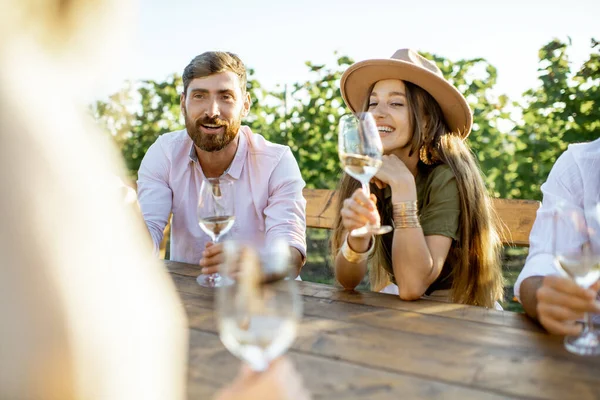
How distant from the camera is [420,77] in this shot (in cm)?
230

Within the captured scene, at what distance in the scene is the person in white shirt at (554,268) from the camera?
4.20 ft

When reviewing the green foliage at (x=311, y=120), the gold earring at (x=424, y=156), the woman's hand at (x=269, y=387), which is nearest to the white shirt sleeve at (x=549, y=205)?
the gold earring at (x=424, y=156)

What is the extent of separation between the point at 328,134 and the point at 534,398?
3.79 metres

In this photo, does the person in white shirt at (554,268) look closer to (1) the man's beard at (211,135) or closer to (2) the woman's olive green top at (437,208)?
(2) the woman's olive green top at (437,208)

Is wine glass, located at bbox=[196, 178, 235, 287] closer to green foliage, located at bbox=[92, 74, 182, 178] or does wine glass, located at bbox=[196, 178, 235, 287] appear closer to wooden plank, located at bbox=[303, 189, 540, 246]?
wooden plank, located at bbox=[303, 189, 540, 246]

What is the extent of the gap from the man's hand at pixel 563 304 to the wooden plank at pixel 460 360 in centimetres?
5

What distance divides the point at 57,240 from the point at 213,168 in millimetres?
2430

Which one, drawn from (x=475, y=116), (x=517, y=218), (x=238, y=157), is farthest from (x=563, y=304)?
(x=475, y=116)

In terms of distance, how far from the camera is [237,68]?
9.87 feet

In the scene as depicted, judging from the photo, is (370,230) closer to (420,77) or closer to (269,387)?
(420,77)

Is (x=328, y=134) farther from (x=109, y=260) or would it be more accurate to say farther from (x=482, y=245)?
(x=109, y=260)

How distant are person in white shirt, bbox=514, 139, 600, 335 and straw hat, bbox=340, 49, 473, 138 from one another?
2.05 ft

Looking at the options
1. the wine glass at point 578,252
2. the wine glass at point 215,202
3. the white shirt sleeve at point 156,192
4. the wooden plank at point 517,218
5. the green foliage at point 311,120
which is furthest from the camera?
the green foliage at point 311,120

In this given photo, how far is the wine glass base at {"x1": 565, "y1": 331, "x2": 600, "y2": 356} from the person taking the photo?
4.03ft
